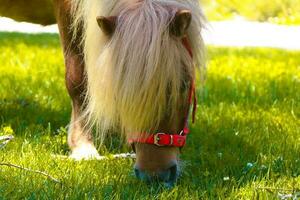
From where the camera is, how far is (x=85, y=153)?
12.1 feet

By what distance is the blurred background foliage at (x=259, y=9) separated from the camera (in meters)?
17.7

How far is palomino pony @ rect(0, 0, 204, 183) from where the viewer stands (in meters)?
2.66

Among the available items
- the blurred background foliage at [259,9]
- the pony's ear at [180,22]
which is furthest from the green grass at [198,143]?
the blurred background foliage at [259,9]

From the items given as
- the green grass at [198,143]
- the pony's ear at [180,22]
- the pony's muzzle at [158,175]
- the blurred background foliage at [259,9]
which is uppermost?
the pony's ear at [180,22]

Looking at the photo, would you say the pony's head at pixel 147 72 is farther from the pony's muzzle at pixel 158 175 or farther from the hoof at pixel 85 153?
the hoof at pixel 85 153

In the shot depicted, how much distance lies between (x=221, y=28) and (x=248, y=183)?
42.4ft

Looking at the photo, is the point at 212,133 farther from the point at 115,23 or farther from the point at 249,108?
the point at 115,23

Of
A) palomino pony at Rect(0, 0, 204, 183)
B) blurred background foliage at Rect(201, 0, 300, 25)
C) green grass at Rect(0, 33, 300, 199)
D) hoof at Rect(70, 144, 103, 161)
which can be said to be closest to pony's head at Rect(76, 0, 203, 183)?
palomino pony at Rect(0, 0, 204, 183)

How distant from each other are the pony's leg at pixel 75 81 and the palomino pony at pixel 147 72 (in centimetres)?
60

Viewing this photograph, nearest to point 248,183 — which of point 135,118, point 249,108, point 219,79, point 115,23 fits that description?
point 135,118

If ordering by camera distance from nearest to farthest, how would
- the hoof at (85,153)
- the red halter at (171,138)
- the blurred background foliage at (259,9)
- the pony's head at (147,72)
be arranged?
the pony's head at (147,72) → the red halter at (171,138) → the hoof at (85,153) → the blurred background foliage at (259,9)

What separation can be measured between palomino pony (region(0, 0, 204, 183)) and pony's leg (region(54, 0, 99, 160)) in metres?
0.60

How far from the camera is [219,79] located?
258 inches

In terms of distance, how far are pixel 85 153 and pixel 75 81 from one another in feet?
1.34
